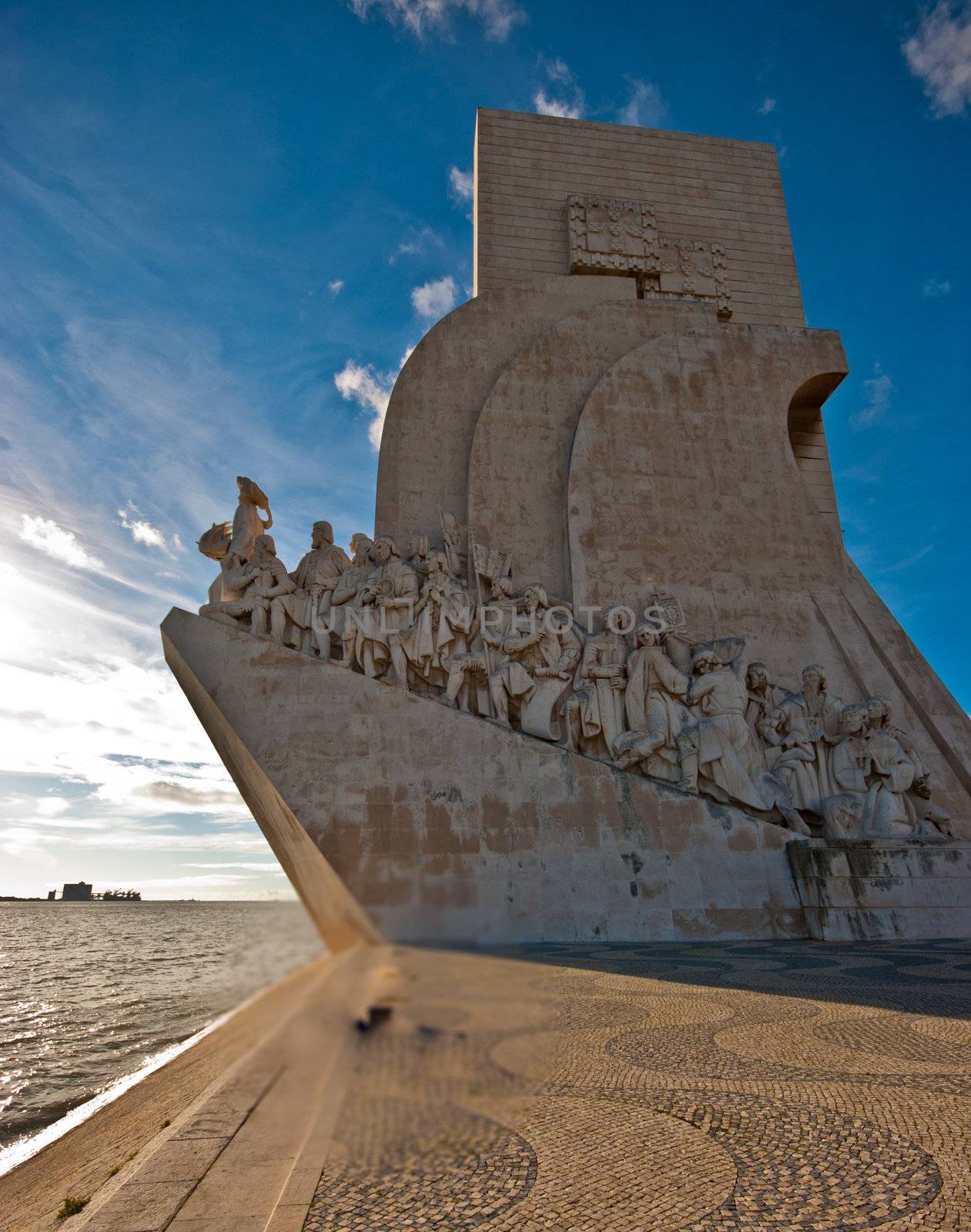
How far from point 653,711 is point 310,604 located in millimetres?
3650

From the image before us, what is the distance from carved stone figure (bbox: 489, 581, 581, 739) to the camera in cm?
738

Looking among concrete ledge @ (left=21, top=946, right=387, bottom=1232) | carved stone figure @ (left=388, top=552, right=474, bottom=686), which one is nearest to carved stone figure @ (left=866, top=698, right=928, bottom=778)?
carved stone figure @ (left=388, top=552, right=474, bottom=686)

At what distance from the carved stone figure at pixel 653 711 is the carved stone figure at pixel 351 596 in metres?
2.70

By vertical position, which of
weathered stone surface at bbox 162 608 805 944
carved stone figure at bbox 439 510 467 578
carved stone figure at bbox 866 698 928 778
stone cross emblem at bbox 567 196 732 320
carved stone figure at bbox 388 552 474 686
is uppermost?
stone cross emblem at bbox 567 196 732 320

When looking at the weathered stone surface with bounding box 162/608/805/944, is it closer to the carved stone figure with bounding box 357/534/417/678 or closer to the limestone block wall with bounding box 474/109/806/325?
the carved stone figure with bounding box 357/534/417/678

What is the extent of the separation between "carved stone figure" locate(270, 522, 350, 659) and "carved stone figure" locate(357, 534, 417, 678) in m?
0.41

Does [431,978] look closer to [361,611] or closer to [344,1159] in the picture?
[344,1159]

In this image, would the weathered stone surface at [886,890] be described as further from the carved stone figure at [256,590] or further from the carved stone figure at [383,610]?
the carved stone figure at [256,590]

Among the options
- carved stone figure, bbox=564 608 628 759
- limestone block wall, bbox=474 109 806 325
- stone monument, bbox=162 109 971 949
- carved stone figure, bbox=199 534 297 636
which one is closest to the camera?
stone monument, bbox=162 109 971 949

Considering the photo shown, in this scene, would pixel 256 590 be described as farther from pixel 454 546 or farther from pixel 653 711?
pixel 653 711

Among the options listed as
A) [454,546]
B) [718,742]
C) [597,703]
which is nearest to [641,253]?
[454,546]

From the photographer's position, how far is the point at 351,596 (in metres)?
8.16

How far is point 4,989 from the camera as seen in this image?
10109 mm

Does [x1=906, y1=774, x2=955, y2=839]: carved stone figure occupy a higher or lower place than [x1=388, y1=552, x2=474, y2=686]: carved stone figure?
lower
